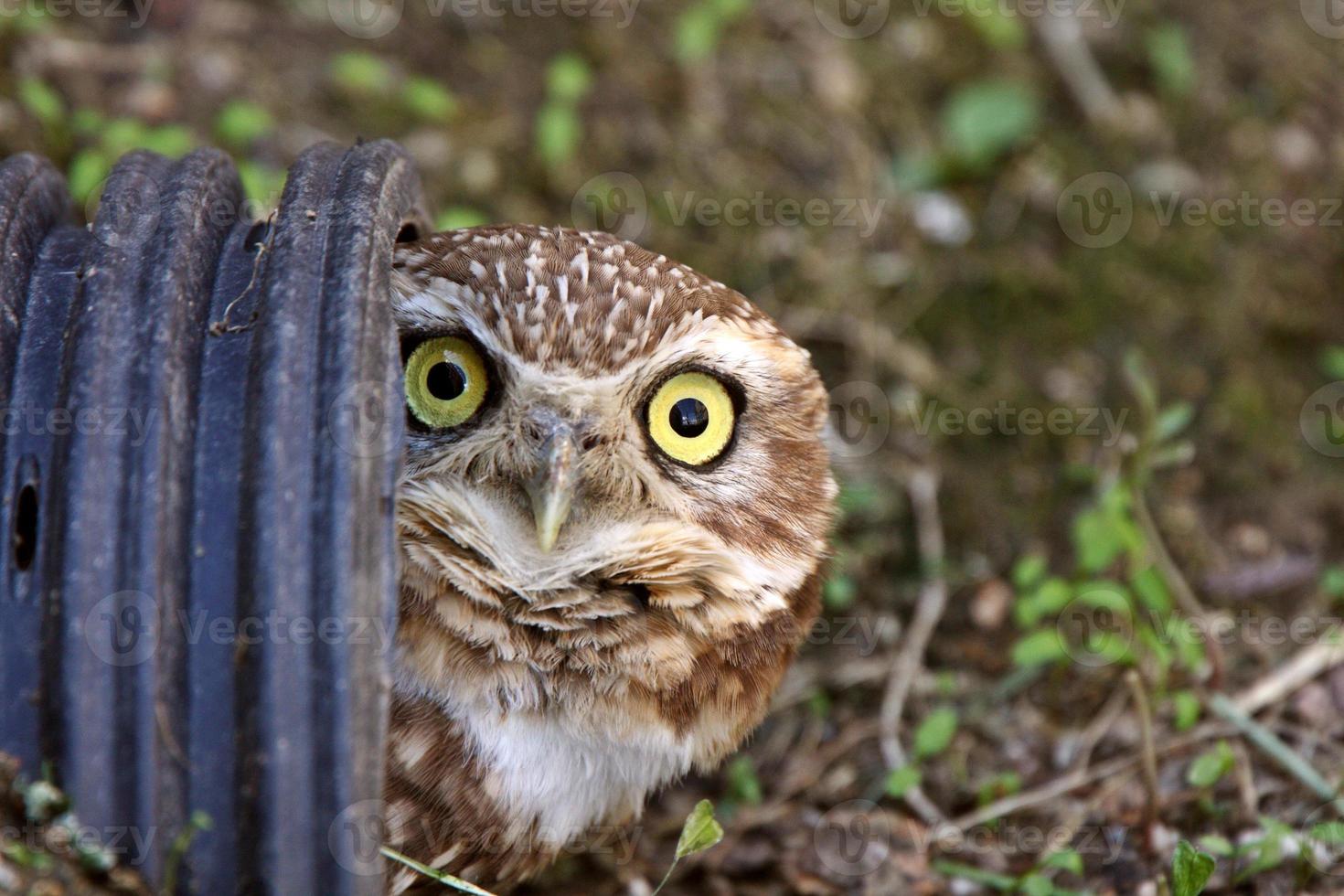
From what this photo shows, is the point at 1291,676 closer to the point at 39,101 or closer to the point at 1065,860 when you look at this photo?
the point at 1065,860

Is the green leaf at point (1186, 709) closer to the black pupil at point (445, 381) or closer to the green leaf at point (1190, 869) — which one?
the green leaf at point (1190, 869)

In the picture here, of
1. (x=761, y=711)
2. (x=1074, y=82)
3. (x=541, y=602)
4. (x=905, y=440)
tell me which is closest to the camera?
(x=541, y=602)

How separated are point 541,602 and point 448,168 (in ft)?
6.91

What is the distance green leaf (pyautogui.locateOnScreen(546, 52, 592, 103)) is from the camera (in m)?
3.80

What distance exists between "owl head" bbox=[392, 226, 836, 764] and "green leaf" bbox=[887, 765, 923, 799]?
0.65 m

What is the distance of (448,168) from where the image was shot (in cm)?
367

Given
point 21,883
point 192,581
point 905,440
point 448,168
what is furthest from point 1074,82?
point 21,883

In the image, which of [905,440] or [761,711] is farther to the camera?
[905,440]

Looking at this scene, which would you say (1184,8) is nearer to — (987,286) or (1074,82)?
(1074,82)

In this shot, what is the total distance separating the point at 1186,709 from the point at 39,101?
10.8 ft

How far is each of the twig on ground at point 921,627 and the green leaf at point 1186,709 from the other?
56cm

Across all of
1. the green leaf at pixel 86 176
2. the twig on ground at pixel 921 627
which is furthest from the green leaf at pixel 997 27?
the green leaf at pixel 86 176

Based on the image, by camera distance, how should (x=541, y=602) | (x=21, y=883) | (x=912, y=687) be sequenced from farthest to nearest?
(x=912, y=687), (x=541, y=602), (x=21, y=883)

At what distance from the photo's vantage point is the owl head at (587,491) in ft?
6.36
